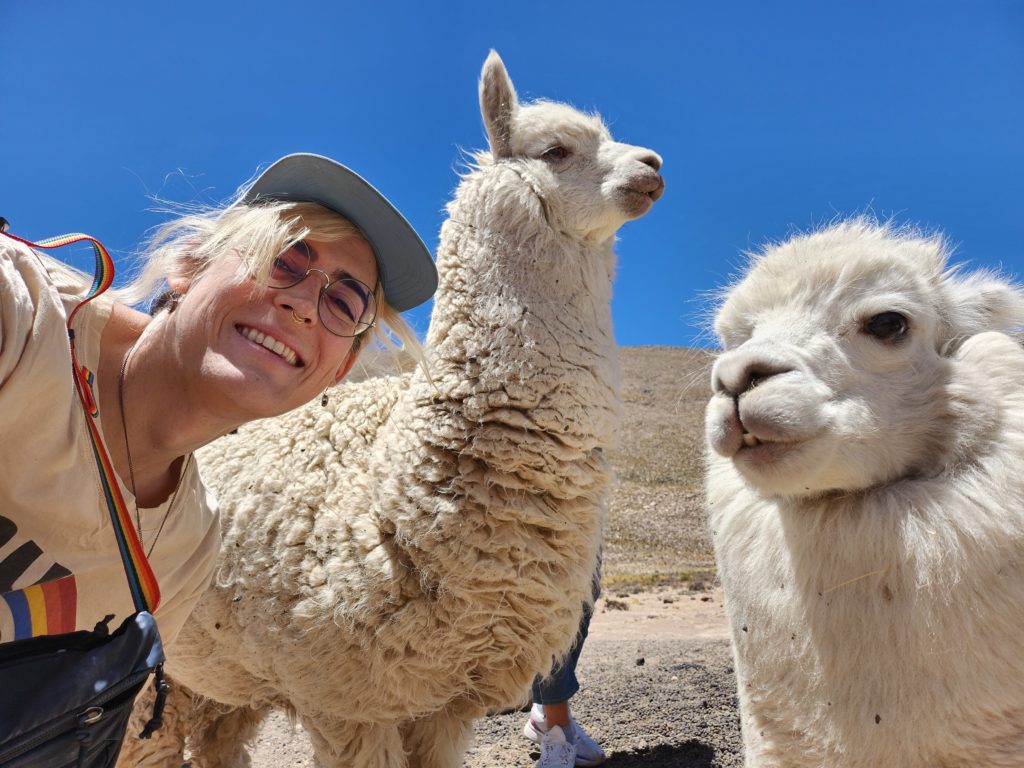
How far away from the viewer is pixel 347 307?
7.59 ft

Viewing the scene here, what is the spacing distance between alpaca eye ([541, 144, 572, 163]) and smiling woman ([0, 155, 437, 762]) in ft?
3.87

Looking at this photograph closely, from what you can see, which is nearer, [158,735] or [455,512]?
[455,512]

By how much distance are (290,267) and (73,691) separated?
47.9 inches

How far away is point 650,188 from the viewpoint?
3.33 m

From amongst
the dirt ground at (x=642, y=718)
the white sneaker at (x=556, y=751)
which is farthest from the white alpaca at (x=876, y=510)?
the dirt ground at (x=642, y=718)

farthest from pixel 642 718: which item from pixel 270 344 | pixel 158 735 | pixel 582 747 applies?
pixel 270 344

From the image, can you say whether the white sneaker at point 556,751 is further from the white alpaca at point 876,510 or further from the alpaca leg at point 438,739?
the white alpaca at point 876,510

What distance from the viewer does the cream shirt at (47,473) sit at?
1.52m

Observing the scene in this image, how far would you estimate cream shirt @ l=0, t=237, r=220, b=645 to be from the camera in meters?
1.52

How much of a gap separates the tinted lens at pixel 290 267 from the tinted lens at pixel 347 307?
9cm

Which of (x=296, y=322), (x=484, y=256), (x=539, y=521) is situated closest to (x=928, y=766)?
(x=539, y=521)

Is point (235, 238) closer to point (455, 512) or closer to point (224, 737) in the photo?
point (455, 512)

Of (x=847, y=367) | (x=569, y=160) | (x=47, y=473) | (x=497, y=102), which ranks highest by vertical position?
(x=497, y=102)

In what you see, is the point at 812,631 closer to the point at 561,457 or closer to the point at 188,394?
the point at 561,457
